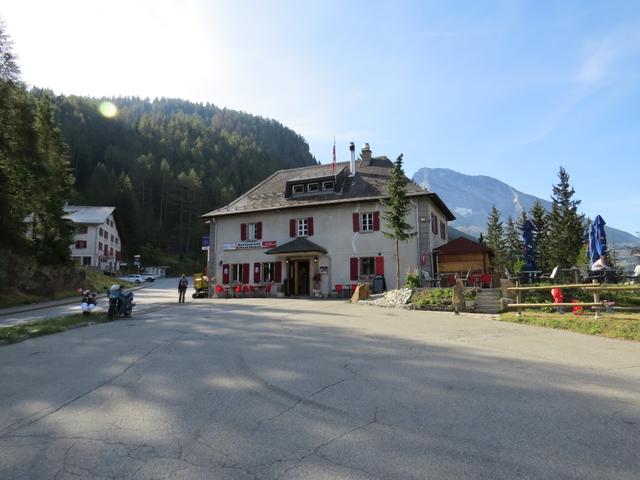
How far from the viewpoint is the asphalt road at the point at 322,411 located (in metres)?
3.21

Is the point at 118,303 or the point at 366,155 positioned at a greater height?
the point at 366,155

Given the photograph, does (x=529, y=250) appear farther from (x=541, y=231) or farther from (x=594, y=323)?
(x=541, y=231)

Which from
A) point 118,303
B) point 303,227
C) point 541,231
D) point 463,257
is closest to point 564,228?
point 541,231

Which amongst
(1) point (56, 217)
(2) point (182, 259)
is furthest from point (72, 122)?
(1) point (56, 217)

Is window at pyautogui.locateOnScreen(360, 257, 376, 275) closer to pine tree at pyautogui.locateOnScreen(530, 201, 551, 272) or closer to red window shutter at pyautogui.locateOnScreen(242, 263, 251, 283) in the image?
red window shutter at pyautogui.locateOnScreen(242, 263, 251, 283)

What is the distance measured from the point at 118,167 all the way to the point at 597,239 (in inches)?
3557

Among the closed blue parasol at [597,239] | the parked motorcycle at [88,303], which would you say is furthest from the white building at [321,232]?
the parked motorcycle at [88,303]

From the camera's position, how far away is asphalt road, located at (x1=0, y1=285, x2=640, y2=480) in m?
3.21

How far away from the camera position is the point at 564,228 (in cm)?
3897

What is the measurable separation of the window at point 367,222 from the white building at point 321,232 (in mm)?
62

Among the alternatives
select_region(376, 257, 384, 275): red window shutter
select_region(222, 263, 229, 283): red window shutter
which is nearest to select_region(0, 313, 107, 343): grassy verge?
select_region(376, 257, 384, 275): red window shutter

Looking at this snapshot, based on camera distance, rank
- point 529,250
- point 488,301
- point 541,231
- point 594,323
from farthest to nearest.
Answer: point 541,231 < point 529,250 < point 488,301 < point 594,323

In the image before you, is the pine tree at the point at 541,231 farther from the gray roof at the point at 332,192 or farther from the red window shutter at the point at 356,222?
the red window shutter at the point at 356,222

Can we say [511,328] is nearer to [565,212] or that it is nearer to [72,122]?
[565,212]
